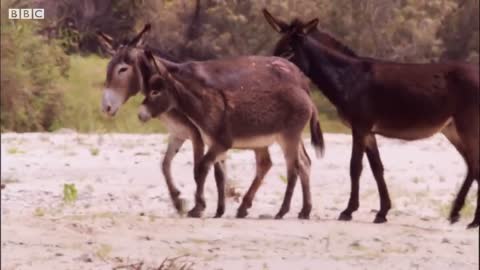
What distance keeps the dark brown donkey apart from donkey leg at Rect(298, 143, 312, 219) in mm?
273

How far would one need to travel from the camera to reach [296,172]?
536cm

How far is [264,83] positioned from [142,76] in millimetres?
832

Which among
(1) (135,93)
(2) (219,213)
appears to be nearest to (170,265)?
(1) (135,93)

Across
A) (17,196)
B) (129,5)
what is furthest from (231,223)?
(129,5)

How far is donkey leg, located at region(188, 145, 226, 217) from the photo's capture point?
195 inches

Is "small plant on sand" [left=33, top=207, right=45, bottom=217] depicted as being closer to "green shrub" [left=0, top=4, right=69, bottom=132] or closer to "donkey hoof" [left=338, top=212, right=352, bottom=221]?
"green shrub" [left=0, top=4, right=69, bottom=132]

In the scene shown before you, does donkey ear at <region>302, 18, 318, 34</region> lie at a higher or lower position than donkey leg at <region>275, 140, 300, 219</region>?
higher

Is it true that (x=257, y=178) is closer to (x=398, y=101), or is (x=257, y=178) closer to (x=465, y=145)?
(x=398, y=101)

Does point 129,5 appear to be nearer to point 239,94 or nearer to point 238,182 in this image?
point 239,94

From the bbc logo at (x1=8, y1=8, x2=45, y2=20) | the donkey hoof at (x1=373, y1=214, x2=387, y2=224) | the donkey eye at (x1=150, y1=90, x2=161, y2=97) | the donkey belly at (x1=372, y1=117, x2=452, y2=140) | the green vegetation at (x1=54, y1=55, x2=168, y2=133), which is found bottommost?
the donkey hoof at (x1=373, y1=214, x2=387, y2=224)

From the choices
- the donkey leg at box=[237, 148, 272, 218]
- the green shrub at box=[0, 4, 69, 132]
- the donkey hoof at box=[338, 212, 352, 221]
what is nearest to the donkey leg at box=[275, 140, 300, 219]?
the donkey leg at box=[237, 148, 272, 218]

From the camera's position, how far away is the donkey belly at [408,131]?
15.7 feet

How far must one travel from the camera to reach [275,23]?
3.75 metres

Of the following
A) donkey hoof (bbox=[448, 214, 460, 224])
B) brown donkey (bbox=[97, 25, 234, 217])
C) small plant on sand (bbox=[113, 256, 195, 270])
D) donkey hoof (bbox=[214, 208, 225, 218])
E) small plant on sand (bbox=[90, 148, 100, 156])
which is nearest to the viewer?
small plant on sand (bbox=[113, 256, 195, 270])
